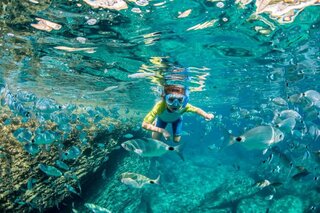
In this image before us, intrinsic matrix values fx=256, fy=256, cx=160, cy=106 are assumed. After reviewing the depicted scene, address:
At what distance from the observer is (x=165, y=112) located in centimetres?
966

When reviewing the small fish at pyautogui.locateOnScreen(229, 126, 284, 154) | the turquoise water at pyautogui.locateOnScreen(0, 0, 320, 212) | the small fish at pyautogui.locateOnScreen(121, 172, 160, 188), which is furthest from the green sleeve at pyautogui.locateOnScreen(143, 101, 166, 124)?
the small fish at pyautogui.locateOnScreen(229, 126, 284, 154)

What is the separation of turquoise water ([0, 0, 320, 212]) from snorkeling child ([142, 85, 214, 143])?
178cm

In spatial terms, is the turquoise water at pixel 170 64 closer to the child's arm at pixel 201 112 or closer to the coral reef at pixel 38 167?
the coral reef at pixel 38 167

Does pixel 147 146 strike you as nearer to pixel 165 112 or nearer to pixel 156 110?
pixel 156 110

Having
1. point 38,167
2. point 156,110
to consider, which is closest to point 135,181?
point 156,110

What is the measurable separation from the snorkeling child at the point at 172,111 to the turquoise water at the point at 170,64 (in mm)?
1780

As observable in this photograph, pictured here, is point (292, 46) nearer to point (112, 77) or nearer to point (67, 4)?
point (67, 4)

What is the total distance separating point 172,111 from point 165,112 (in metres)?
0.44

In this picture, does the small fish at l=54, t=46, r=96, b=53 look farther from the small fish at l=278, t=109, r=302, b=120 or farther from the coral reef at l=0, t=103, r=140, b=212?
the small fish at l=278, t=109, r=302, b=120

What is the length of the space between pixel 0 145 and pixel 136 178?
5.22 metres

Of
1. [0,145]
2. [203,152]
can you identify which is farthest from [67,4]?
[203,152]

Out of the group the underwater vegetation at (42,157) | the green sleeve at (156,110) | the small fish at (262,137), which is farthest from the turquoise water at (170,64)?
the green sleeve at (156,110)

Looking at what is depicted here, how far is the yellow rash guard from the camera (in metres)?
8.79

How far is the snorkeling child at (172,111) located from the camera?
824 cm
